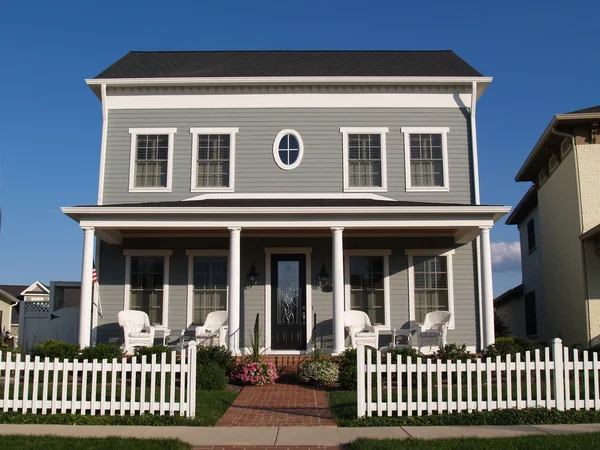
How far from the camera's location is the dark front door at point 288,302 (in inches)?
615

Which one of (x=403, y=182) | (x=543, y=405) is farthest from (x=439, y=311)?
(x=543, y=405)

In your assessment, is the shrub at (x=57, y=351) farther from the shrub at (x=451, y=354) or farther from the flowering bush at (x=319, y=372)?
the shrub at (x=451, y=354)

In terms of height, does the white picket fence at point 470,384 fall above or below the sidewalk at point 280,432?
above

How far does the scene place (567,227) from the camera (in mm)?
17016

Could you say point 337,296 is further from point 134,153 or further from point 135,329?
point 134,153

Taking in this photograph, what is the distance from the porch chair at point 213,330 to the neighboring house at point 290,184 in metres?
0.64

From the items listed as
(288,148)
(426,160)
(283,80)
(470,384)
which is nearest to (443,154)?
(426,160)

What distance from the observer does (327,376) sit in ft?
39.0

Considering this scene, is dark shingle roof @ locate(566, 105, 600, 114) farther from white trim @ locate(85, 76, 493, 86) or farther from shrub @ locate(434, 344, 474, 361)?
shrub @ locate(434, 344, 474, 361)

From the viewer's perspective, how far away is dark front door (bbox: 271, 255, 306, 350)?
15.6 meters

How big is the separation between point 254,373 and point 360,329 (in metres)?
3.41

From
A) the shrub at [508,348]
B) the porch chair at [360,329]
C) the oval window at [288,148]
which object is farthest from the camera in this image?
the oval window at [288,148]

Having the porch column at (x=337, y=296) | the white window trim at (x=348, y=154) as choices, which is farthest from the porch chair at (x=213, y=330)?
the white window trim at (x=348, y=154)

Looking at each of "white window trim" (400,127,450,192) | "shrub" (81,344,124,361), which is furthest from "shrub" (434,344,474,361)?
"shrub" (81,344,124,361)
